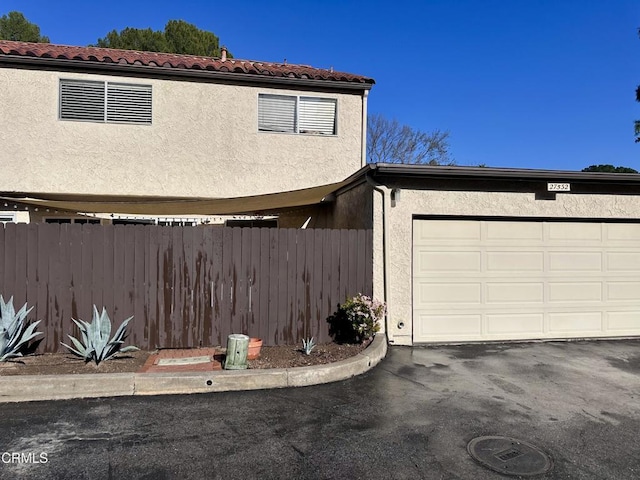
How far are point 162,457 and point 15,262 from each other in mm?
4509

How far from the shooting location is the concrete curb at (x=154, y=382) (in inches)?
197

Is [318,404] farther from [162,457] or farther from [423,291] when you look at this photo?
[423,291]

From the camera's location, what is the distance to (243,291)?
23.5 feet

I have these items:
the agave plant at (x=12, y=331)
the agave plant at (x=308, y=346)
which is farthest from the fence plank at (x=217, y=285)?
the agave plant at (x=12, y=331)

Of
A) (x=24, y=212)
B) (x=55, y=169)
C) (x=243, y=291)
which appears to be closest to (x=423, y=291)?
(x=243, y=291)

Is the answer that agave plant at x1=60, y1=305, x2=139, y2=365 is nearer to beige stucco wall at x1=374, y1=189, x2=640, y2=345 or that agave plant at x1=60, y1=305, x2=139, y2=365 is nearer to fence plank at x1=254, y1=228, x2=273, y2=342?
fence plank at x1=254, y1=228, x2=273, y2=342

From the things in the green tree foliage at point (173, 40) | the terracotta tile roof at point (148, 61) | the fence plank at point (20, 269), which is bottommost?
the fence plank at point (20, 269)

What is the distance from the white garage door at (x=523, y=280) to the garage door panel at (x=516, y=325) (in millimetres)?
19

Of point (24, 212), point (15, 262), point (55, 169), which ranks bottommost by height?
point (15, 262)

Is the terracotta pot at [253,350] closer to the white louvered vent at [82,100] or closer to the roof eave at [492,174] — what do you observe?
the roof eave at [492,174]

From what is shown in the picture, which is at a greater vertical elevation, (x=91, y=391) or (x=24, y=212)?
(x=24, y=212)

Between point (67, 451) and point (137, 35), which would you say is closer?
point (67, 451)

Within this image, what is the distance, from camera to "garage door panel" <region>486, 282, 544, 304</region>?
8.16m

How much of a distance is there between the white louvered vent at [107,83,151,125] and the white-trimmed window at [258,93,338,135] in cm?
279
